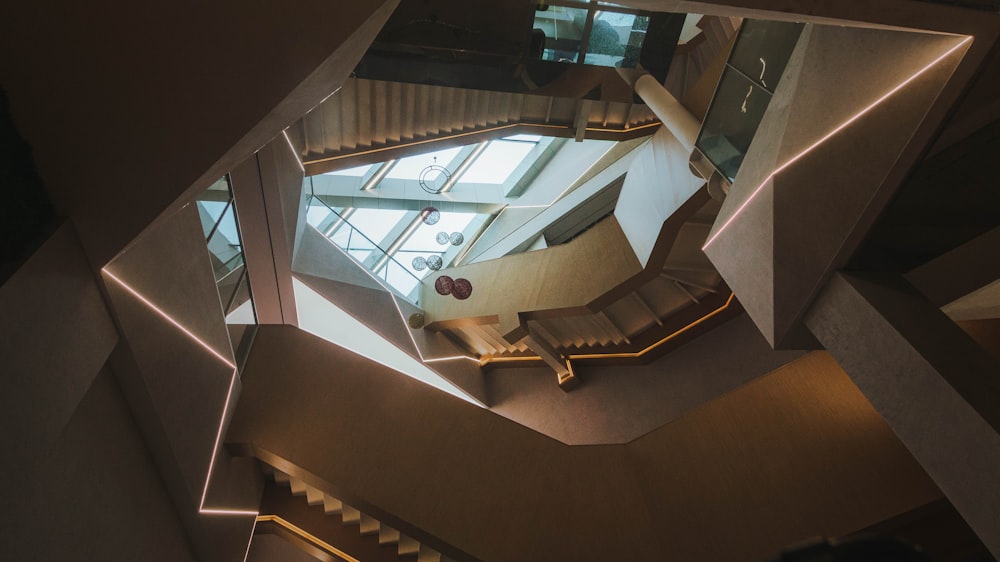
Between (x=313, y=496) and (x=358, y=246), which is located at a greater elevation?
(x=358, y=246)

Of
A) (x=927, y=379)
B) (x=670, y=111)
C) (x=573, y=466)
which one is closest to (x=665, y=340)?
(x=670, y=111)

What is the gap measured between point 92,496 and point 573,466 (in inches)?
172

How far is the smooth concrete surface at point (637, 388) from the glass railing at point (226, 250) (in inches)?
231

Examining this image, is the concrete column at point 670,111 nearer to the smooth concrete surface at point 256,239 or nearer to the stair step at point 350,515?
the smooth concrete surface at point 256,239

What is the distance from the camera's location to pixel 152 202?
3178mm

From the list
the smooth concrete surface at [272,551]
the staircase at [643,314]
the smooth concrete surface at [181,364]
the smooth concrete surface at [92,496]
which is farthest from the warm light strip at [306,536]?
the staircase at [643,314]

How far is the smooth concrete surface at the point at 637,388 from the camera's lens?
33.9ft

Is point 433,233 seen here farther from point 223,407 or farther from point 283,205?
point 223,407

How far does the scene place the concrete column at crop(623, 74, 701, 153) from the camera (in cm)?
747

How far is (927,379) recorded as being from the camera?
338 centimetres

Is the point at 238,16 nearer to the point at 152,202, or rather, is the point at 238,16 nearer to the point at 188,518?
the point at 152,202

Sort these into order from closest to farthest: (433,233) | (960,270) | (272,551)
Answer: (960,270), (272,551), (433,233)

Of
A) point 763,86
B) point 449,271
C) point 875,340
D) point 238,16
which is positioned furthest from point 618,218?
point 238,16

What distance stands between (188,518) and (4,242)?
3391 millimetres
